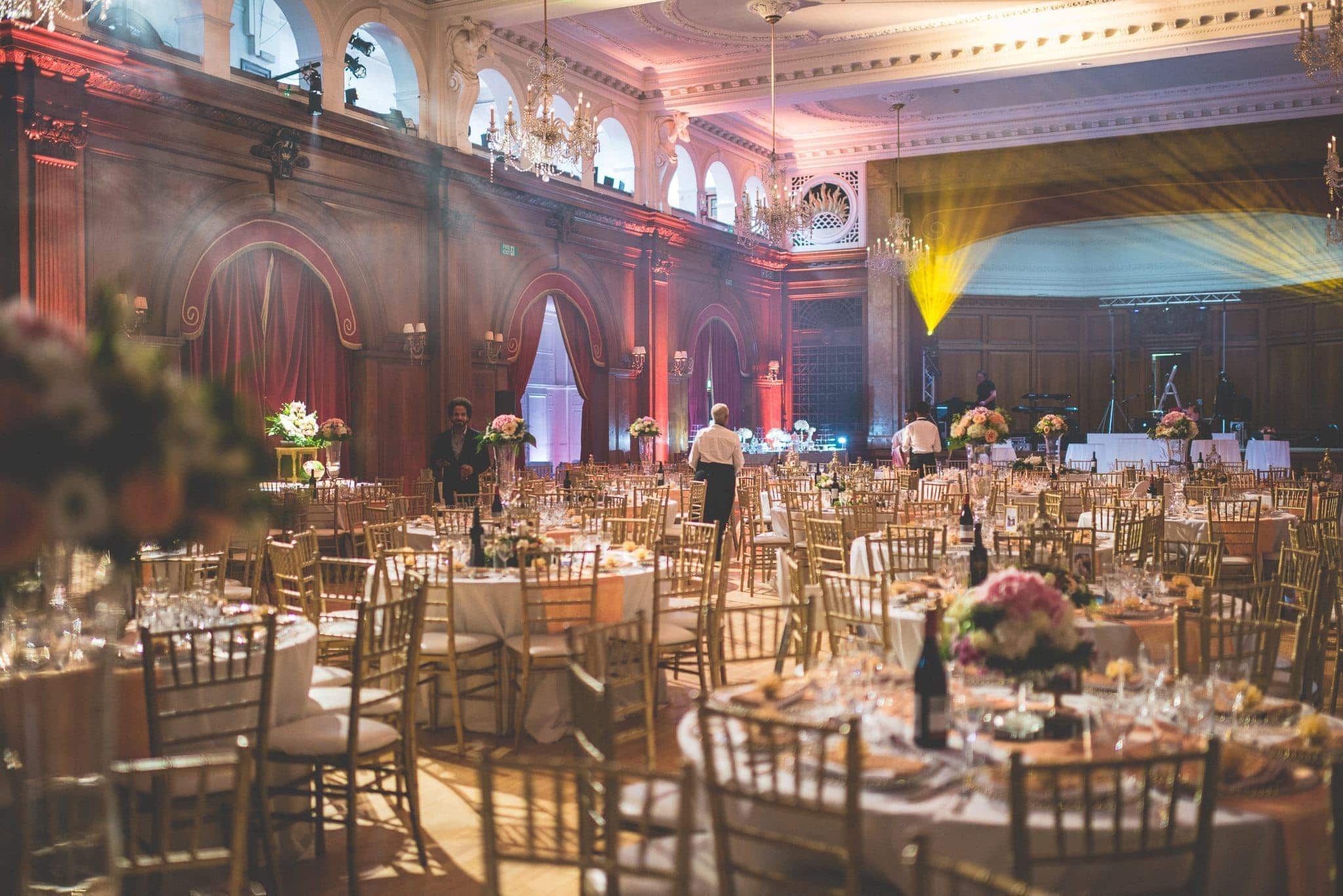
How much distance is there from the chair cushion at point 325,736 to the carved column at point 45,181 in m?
5.56

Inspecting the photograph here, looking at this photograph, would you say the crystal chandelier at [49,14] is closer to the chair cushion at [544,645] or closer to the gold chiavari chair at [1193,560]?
the chair cushion at [544,645]

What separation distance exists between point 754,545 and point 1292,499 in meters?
4.63

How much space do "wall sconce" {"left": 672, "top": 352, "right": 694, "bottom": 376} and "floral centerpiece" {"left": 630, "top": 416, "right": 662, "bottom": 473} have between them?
103 cm

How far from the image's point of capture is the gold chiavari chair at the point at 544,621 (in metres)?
5.26

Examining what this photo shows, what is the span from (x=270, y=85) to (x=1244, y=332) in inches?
674

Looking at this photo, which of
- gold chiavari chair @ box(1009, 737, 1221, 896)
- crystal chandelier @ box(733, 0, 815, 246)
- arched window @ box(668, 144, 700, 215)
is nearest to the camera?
gold chiavari chair @ box(1009, 737, 1221, 896)

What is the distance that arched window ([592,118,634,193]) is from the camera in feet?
50.9

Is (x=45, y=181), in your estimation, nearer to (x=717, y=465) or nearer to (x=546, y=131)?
(x=546, y=131)

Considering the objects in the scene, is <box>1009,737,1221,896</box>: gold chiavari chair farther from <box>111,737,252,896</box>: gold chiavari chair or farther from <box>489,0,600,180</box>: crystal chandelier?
<box>489,0,600,180</box>: crystal chandelier

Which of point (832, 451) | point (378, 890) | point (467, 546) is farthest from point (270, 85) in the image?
point (832, 451)

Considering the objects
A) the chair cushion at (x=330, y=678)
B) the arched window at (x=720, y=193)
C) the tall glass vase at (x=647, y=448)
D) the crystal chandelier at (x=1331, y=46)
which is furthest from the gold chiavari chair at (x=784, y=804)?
the arched window at (x=720, y=193)

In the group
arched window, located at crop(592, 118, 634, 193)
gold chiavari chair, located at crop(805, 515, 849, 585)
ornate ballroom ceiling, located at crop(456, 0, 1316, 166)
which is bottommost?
gold chiavari chair, located at crop(805, 515, 849, 585)

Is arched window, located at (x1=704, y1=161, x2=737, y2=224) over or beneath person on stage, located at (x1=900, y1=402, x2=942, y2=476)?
over

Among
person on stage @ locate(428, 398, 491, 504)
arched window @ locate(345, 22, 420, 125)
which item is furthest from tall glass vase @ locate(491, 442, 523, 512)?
arched window @ locate(345, 22, 420, 125)
